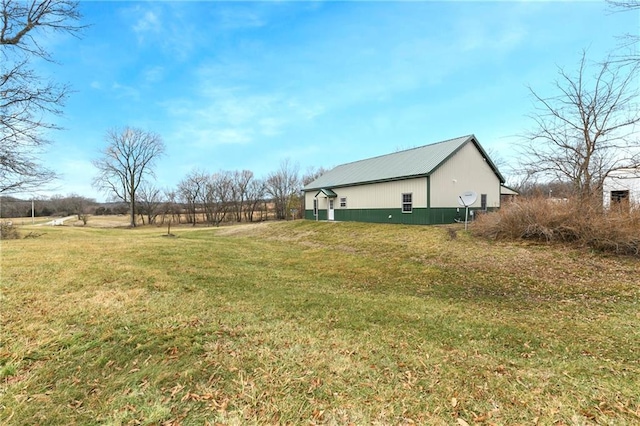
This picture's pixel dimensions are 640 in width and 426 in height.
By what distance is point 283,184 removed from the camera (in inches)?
1884

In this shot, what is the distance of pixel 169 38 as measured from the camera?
10188 mm

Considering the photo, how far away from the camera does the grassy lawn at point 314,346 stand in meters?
2.46

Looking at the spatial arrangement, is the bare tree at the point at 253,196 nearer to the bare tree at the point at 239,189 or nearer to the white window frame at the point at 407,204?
the bare tree at the point at 239,189

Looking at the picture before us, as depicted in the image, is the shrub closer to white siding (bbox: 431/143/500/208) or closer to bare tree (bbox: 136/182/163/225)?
white siding (bbox: 431/143/500/208)

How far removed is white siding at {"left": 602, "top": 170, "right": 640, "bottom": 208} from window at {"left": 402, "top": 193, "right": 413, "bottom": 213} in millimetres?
8339

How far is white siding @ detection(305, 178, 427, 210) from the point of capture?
653 inches

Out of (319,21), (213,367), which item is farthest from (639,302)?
(319,21)

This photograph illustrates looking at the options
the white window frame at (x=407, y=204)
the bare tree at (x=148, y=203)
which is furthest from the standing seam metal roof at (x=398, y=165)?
the bare tree at (x=148, y=203)

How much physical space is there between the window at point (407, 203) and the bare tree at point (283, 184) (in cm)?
3118

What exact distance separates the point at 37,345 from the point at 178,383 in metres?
1.99

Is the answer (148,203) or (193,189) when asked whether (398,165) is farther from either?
(148,203)

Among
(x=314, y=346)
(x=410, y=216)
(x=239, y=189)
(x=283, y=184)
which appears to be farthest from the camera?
(x=239, y=189)

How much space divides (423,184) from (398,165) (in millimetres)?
3658

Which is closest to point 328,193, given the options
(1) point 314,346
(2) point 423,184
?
(2) point 423,184
